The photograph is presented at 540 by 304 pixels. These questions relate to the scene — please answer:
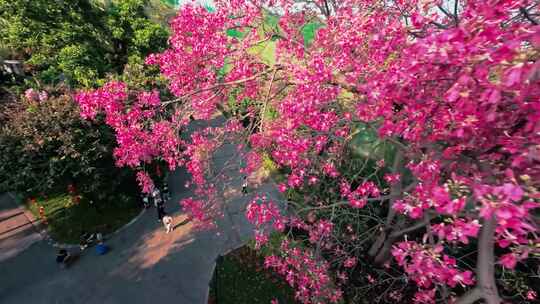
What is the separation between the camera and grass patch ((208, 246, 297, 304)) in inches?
314

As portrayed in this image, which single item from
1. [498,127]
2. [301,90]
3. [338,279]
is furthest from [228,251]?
[498,127]

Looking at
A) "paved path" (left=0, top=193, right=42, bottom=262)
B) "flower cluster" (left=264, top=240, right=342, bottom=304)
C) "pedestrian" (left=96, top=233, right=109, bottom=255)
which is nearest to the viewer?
"flower cluster" (left=264, top=240, right=342, bottom=304)

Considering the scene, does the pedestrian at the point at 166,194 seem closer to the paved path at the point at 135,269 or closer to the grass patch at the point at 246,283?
the paved path at the point at 135,269

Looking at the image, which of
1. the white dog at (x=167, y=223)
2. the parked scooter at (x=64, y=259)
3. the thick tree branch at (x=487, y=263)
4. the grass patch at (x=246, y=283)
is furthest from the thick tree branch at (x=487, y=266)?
the parked scooter at (x=64, y=259)

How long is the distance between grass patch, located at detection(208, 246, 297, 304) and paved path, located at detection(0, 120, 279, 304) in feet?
1.85

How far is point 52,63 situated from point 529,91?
15.1 m

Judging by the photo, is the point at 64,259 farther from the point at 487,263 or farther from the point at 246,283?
the point at 487,263

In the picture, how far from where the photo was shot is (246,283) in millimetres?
8438

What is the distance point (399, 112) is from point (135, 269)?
1011 centimetres

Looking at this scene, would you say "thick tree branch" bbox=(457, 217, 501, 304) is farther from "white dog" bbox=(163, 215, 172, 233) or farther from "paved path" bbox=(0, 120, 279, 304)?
"white dog" bbox=(163, 215, 172, 233)

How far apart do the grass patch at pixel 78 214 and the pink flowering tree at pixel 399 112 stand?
5.10 metres

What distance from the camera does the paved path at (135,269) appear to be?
8742 mm

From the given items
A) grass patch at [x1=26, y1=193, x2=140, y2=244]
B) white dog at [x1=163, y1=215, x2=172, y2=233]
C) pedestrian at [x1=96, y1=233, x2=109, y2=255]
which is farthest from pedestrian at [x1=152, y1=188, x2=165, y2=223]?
pedestrian at [x1=96, y1=233, x2=109, y2=255]

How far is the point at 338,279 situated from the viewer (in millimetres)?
7863
